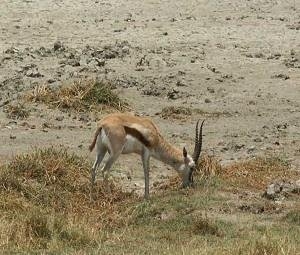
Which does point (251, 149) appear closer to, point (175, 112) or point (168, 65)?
point (175, 112)

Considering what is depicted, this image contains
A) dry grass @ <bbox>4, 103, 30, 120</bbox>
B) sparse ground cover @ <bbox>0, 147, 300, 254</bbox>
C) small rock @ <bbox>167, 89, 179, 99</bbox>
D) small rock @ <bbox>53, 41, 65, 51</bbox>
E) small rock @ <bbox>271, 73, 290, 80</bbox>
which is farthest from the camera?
small rock @ <bbox>53, 41, 65, 51</bbox>


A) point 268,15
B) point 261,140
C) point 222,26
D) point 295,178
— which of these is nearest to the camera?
point 295,178

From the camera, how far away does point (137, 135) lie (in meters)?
11.7

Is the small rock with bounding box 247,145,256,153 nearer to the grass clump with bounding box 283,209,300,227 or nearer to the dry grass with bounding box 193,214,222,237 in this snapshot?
the grass clump with bounding box 283,209,300,227

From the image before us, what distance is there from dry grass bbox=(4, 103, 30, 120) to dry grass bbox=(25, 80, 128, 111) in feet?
1.69

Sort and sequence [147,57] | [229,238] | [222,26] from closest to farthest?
[229,238]
[147,57]
[222,26]

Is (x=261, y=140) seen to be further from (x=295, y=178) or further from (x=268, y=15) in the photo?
(x=268, y=15)

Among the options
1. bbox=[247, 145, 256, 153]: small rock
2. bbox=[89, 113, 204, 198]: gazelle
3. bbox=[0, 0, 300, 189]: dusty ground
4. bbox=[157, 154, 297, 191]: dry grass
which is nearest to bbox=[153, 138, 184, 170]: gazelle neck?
bbox=[89, 113, 204, 198]: gazelle

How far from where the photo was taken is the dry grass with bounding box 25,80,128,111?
52.2 feet

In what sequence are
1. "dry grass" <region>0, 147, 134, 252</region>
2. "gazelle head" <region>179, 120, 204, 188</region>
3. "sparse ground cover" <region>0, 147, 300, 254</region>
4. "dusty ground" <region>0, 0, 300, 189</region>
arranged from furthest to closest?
"dusty ground" <region>0, 0, 300, 189</region> < "gazelle head" <region>179, 120, 204, 188</region> < "dry grass" <region>0, 147, 134, 252</region> < "sparse ground cover" <region>0, 147, 300, 254</region>

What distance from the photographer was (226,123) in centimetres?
1592

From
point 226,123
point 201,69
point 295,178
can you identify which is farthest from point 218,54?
point 295,178

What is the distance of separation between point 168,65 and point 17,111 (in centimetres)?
459

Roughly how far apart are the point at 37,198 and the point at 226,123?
5.89 metres
